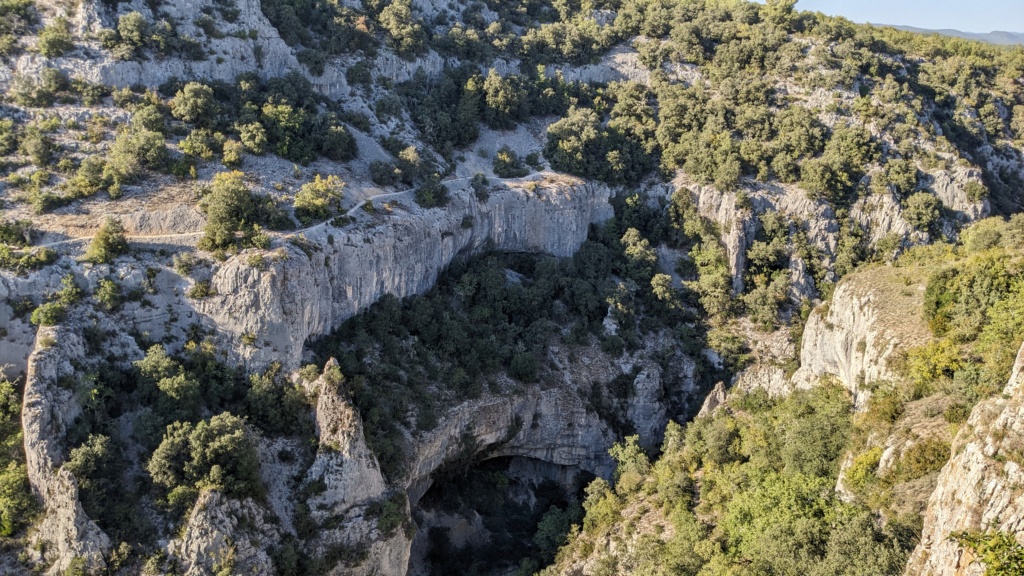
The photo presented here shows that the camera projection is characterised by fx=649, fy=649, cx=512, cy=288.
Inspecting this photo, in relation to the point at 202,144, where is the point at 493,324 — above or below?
below

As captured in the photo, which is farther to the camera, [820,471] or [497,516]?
[497,516]

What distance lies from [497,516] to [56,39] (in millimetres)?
47219

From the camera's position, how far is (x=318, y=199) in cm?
4544

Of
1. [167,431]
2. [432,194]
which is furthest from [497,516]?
[432,194]

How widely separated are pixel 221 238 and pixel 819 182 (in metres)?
49.5

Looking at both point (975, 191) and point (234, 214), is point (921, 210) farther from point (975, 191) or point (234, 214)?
point (234, 214)

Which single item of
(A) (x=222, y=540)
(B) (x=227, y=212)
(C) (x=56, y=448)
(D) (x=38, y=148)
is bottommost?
(A) (x=222, y=540)

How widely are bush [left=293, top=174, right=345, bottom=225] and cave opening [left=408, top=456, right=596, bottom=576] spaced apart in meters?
20.6

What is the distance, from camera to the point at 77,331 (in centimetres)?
3494

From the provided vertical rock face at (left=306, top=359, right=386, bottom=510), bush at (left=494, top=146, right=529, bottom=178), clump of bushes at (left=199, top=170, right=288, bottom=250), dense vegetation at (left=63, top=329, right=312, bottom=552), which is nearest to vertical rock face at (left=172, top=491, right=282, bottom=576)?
dense vegetation at (left=63, top=329, right=312, bottom=552)

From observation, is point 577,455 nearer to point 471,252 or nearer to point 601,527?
point 601,527

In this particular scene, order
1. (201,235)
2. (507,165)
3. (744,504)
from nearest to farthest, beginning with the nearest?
(744,504)
(201,235)
(507,165)

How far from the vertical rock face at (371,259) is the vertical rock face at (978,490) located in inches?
1308

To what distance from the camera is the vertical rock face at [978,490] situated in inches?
799
